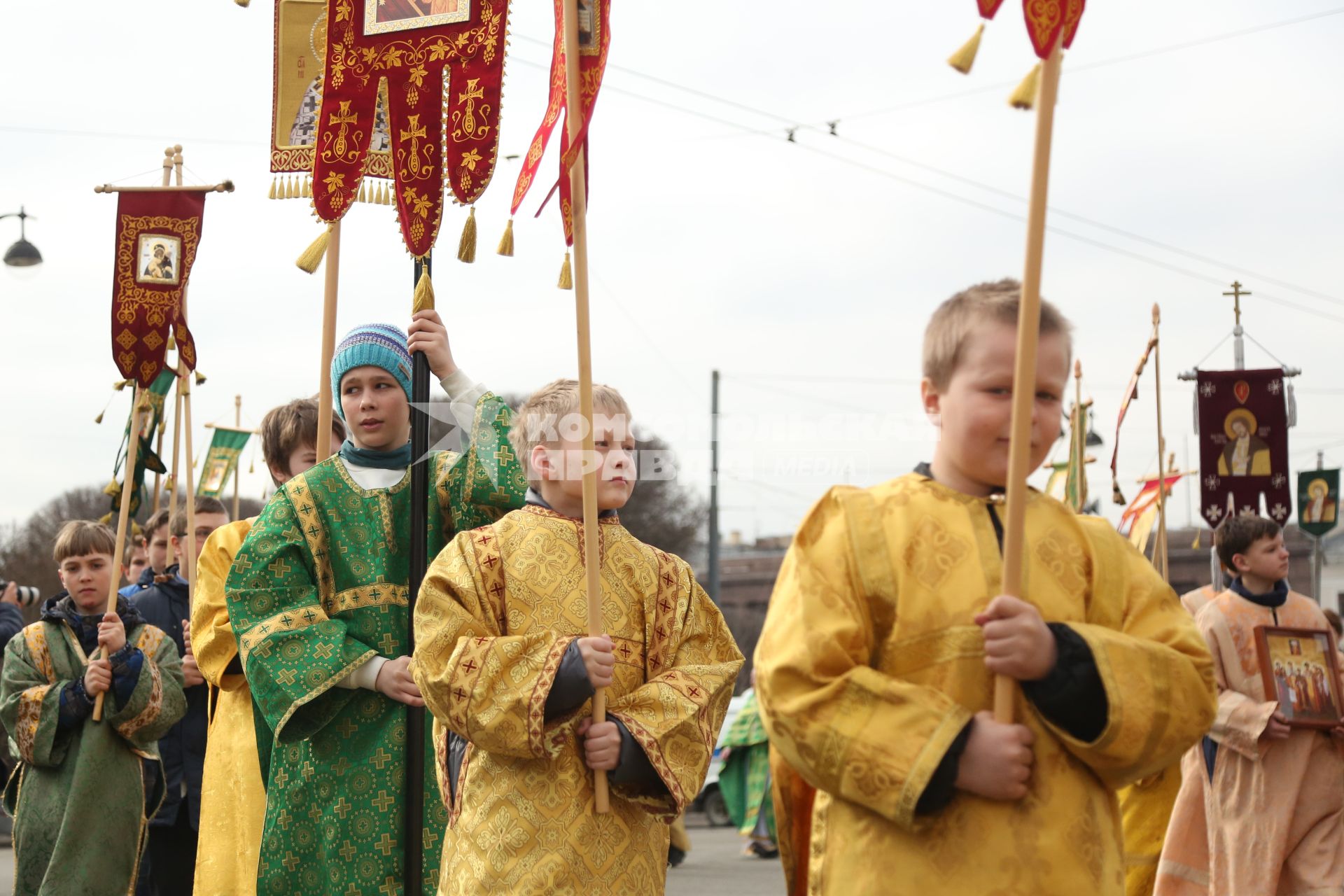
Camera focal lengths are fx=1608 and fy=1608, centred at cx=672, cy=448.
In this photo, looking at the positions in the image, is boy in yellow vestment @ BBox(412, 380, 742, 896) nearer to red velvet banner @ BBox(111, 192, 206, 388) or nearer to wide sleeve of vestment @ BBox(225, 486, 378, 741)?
wide sleeve of vestment @ BBox(225, 486, 378, 741)

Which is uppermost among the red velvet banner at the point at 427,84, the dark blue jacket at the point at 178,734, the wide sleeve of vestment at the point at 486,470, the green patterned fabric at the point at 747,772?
the red velvet banner at the point at 427,84

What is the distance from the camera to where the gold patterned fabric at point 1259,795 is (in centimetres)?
746

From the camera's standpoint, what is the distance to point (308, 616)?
421 cm

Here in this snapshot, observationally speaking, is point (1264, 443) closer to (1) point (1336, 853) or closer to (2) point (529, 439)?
(1) point (1336, 853)

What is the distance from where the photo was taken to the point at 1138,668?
266 centimetres

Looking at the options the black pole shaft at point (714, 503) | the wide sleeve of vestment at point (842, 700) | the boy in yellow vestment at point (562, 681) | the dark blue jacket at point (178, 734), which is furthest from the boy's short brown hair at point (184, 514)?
the black pole shaft at point (714, 503)

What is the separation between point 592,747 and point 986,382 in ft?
4.33

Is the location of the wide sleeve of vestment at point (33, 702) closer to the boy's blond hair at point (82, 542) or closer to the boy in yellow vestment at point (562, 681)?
the boy's blond hair at point (82, 542)

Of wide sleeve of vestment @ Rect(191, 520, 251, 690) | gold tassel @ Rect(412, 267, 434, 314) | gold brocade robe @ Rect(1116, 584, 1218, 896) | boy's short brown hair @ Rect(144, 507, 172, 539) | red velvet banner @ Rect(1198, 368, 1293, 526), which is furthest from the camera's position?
red velvet banner @ Rect(1198, 368, 1293, 526)

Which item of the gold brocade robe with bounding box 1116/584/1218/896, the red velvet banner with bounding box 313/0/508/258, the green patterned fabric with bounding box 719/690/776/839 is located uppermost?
the red velvet banner with bounding box 313/0/508/258

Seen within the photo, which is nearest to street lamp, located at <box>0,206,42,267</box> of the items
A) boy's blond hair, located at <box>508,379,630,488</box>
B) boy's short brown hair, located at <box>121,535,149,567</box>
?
boy's short brown hair, located at <box>121,535,149,567</box>

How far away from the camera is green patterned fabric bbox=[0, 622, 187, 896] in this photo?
639 centimetres

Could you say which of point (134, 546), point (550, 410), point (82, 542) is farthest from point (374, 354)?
point (134, 546)

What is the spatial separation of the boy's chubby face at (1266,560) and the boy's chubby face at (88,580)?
17.1ft
